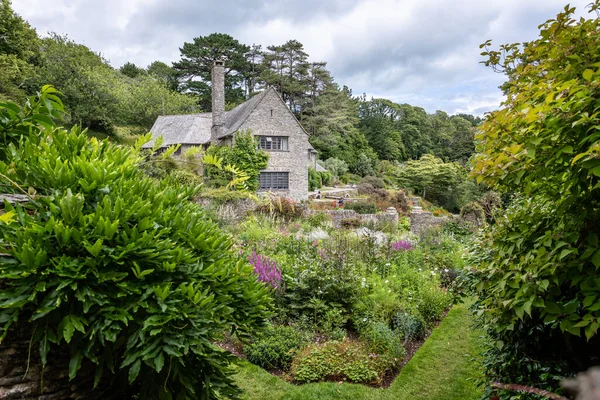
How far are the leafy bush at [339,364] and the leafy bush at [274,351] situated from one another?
0.46 ft

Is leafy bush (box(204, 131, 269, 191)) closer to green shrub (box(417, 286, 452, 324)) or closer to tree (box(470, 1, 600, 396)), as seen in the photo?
green shrub (box(417, 286, 452, 324))

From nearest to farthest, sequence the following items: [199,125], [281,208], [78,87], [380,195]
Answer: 1. [281,208]
2. [199,125]
3. [380,195]
4. [78,87]

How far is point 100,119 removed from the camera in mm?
28234

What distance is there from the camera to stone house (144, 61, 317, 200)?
2064 cm

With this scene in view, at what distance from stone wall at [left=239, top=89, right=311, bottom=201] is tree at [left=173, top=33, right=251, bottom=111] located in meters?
23.4

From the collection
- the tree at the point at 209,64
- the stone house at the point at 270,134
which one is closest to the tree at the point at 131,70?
the tree at the point at 209,64

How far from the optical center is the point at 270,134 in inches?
835

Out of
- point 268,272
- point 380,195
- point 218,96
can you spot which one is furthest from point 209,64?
point 268,272

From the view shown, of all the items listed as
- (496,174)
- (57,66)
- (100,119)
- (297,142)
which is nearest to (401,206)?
(297,142)

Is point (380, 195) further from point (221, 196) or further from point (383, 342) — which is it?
point (383, 342)

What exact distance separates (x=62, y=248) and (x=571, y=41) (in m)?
3.34

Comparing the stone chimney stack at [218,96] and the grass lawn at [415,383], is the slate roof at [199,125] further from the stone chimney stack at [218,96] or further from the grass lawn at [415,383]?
the grass lawn at [415,383]

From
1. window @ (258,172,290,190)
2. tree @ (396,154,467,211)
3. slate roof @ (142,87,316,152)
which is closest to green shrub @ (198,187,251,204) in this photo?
window @ (258,172,290,190)

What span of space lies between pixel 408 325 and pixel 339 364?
61.2 inches
